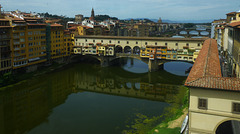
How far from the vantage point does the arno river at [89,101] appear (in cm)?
2381

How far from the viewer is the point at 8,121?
25.1 meters

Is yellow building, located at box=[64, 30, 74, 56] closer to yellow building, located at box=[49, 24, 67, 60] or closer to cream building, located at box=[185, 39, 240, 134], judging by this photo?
yellow building, located at box=[49, 24, 67, 60]

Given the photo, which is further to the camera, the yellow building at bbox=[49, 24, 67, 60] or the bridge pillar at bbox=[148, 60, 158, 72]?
the yellow building at bbox=[49, 24, 67, 60]

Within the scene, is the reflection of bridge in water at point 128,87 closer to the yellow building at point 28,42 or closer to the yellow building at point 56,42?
the yellow building at point 28,42

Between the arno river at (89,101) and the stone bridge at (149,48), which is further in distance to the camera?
the stone bridge at (149,48)

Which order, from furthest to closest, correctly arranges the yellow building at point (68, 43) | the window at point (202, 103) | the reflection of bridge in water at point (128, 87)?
1. the yellow building at point (68, 43)
2. the reflection of bridge in water at point (128, 87)
3. the window at point (202, 103)

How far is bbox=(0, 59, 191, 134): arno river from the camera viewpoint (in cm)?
2381

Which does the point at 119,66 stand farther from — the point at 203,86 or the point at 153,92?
the point at 203,86

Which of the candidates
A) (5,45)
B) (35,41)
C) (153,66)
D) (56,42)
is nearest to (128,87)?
(153,66)

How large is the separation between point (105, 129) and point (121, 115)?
4.06 m

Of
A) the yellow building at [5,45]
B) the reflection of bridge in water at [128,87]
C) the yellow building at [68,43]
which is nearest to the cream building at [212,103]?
the reflection of bridge in water at [128,87]

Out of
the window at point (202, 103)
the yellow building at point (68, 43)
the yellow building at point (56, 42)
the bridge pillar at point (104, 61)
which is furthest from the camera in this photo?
the yellow building at point (68, 43)

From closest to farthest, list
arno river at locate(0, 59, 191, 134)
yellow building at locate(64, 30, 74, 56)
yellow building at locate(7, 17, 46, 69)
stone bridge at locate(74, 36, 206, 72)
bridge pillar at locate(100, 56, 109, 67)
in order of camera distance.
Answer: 1. arno river at locate(0, 59, 191, 134)
2. yellow building at locate(7, 17, 46, 69)
3. stone bridge at locate(74, 36, 206, 72)
4. bridge pillar at locate(100, 56, 109, 67)
5. yellow building at locate(64, 30, 74, 56)

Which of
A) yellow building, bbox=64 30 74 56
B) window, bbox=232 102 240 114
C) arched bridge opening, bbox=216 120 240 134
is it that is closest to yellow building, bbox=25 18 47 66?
yellow building, bbox=64 30 74 56
